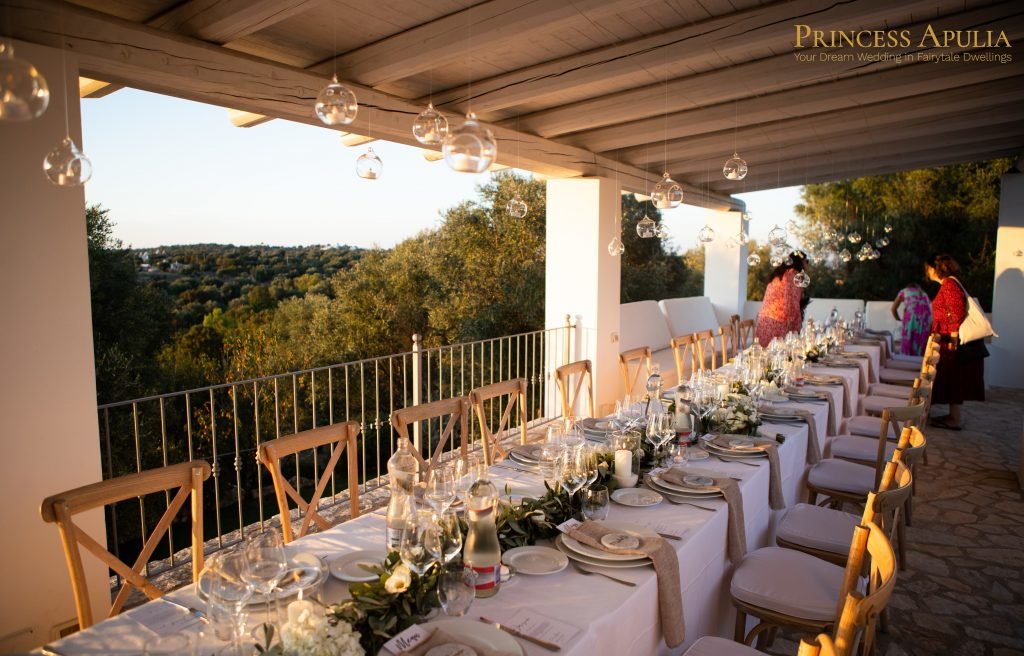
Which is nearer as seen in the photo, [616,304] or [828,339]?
[828,339]

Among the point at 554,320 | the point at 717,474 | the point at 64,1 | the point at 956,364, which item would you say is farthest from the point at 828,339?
the point at 64,1

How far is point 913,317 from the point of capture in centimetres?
827

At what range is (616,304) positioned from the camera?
7262 mm

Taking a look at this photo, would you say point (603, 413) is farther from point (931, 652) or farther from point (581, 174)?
point (581, 174)

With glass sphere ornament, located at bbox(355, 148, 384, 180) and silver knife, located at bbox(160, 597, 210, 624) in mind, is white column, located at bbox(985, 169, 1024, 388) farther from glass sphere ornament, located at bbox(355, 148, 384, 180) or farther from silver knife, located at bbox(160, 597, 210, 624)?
silver knife, located at bbox(160, 597, 210, 624)

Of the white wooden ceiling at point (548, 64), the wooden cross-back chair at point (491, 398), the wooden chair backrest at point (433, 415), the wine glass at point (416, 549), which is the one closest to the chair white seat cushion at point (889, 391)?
the white wooden ceiling at point (548, 64)

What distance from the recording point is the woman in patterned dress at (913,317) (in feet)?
26.5

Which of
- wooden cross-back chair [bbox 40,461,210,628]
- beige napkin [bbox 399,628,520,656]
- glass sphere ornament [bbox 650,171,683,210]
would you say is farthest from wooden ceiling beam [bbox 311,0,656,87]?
beige napkin [bbox 399,628,520,656]

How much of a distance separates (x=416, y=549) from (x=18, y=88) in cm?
147

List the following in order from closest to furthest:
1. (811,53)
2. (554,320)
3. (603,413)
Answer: (603,413) < (811,53) < (554,320)

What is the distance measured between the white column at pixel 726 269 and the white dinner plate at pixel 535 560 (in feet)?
33.4

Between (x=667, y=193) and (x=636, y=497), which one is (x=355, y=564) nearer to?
(x=636, y=497)

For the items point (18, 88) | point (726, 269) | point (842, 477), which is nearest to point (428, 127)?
point (18, 88)

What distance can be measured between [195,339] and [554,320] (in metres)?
6.53
